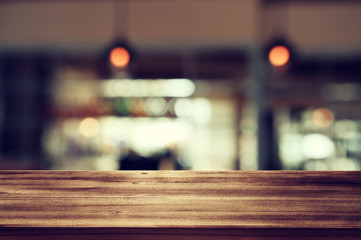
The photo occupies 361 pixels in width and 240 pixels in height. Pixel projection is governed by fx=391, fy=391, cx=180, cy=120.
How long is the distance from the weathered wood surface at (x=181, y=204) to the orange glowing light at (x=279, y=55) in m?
3.07

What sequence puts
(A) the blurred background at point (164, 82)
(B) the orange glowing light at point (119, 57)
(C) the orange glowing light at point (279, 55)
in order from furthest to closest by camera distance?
(A) the blurred background at point (164, 82) < (B) the orange glowing light at point (119, 57) < (C) the orange glowing light at point (279, 55)

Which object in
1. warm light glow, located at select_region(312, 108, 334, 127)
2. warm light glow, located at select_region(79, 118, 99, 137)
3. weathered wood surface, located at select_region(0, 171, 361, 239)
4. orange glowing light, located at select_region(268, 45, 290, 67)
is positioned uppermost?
orange glowing light, located at select_region(268, 45, 290, 67)

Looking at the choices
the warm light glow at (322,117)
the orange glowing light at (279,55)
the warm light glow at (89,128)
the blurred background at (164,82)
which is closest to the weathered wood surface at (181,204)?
the orange glowing light at (279,55)

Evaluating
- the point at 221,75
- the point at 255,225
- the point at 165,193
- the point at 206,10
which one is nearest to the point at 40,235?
the point at 165,193

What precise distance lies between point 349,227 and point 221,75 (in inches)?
302

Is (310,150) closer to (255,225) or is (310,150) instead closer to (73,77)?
(73,77)

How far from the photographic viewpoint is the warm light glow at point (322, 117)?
20.6ft

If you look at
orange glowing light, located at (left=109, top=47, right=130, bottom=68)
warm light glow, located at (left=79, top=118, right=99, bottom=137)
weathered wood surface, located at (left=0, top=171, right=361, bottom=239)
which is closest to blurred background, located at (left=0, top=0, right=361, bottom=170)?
warm light glow, located at (left=79, top=118, right=99, bottom=137)

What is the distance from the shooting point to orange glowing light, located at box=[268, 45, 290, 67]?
362 cm

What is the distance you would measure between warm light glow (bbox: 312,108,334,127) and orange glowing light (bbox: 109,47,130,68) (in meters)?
3.78

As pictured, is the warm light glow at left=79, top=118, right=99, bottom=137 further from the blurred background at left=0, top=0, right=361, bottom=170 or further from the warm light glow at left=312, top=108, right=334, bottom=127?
the warm light glow at left=312, top=108, right=334, bottom=127

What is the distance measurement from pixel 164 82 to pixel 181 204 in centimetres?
609

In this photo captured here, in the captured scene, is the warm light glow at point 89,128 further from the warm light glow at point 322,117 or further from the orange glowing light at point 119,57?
the warm light glow at point 322,117

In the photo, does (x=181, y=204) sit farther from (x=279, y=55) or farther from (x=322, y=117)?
(x=322, y=117)
